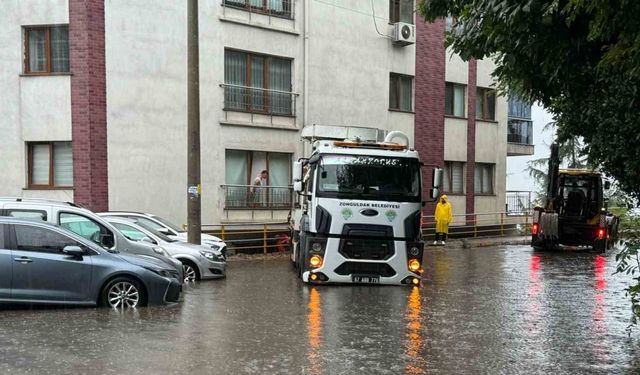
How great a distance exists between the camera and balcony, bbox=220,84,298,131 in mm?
20500

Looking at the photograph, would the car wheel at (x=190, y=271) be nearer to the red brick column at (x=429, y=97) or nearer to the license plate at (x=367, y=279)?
the license plate at (x=367, y=279)

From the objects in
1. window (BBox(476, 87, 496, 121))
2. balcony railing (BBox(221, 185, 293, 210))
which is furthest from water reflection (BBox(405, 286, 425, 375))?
window (BBox(476, 87, 496, 121))

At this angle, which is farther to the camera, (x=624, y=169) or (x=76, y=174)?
(x=76, y=174)

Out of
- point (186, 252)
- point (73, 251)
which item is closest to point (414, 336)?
point (73, 251)

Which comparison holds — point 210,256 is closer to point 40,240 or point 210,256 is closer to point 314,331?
point 40,240

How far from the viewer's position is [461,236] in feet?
90.3

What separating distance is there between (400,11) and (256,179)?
9115 millimetres

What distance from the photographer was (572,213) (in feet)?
78.9

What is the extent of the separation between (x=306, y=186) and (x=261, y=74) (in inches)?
299

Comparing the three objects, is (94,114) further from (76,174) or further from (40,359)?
(40,359)

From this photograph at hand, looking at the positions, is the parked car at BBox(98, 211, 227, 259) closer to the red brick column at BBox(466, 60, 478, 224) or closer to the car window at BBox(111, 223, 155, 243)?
the car window at BBox(111, 223, 155, 243)

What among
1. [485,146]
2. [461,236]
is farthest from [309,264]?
[485,146]

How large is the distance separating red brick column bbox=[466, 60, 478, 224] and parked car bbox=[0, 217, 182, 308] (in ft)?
64.7

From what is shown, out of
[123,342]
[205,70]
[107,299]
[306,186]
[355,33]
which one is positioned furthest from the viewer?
[355,33]
